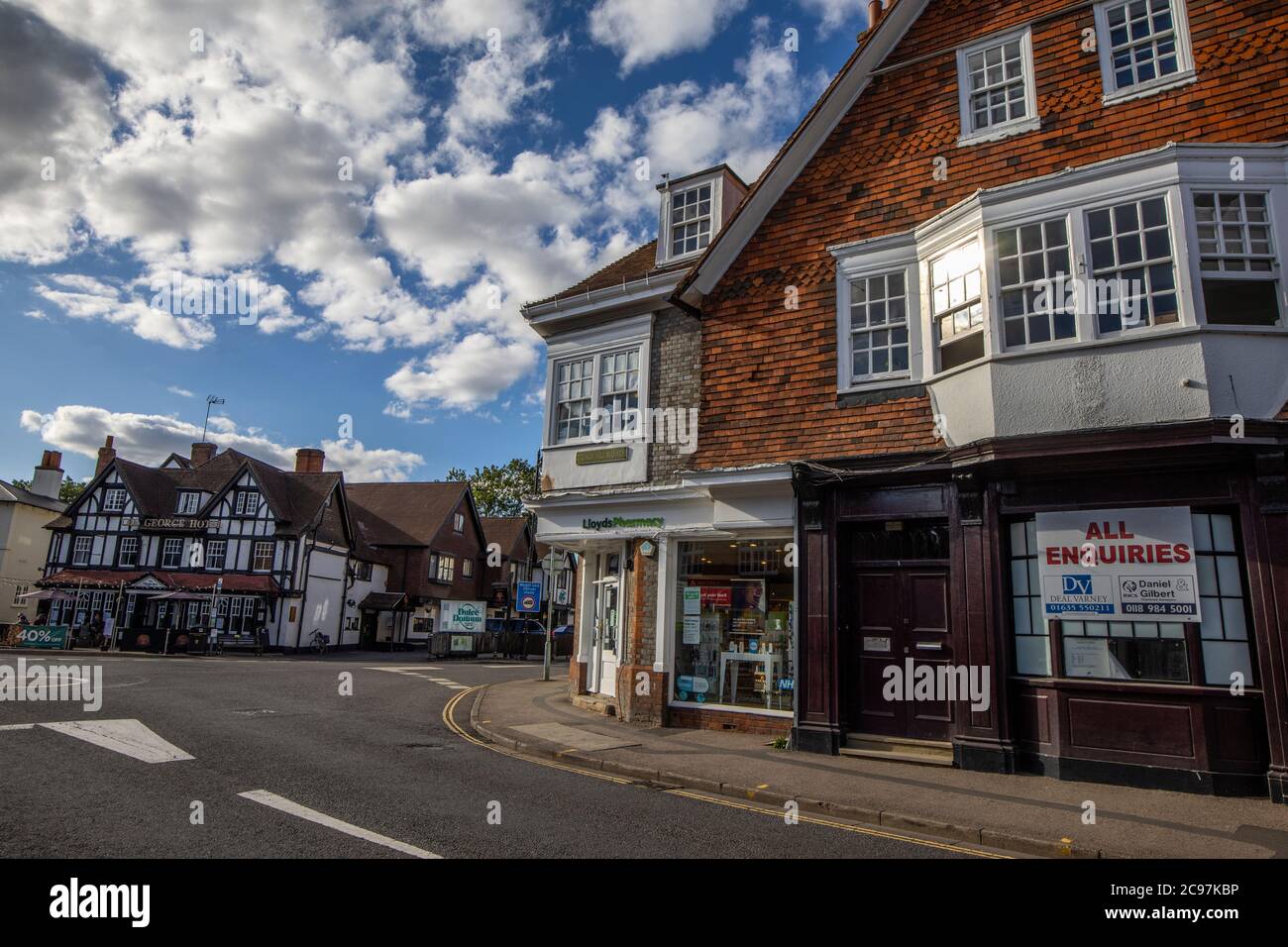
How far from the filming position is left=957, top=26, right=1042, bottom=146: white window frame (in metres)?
10.4

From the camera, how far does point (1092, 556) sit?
8.96 m

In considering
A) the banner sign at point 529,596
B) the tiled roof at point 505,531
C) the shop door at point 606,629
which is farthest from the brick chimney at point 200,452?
the shop door at point 606,629

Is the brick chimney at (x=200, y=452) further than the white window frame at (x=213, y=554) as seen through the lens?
Yes

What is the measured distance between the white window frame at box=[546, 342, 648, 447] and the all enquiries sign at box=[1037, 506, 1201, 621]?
283 inches

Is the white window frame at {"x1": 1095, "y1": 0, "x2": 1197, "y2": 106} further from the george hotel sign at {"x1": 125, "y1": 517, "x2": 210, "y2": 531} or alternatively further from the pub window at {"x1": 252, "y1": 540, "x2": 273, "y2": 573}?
the george hotel sign at {"x1": 125, "y1": 517, "x2": 210, "y2": 531}

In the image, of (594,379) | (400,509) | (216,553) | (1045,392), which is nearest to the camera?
(1045,392)

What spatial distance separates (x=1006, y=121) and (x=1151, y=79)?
173cm

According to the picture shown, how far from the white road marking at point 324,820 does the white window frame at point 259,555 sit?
34508 millimetres

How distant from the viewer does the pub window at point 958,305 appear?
10086 mm

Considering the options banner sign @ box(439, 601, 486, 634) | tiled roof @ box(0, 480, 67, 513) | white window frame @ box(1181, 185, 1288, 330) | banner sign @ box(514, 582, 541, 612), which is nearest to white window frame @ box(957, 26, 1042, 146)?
white window frame @ box(1181, 185, 1288, 330)

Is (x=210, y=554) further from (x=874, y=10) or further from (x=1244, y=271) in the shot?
(x=1244, y=271)

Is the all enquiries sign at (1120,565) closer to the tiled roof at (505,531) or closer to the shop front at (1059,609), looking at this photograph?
the shop front at (1059,609)

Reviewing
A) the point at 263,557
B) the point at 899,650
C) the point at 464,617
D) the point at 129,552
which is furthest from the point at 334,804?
the point at 129,552
